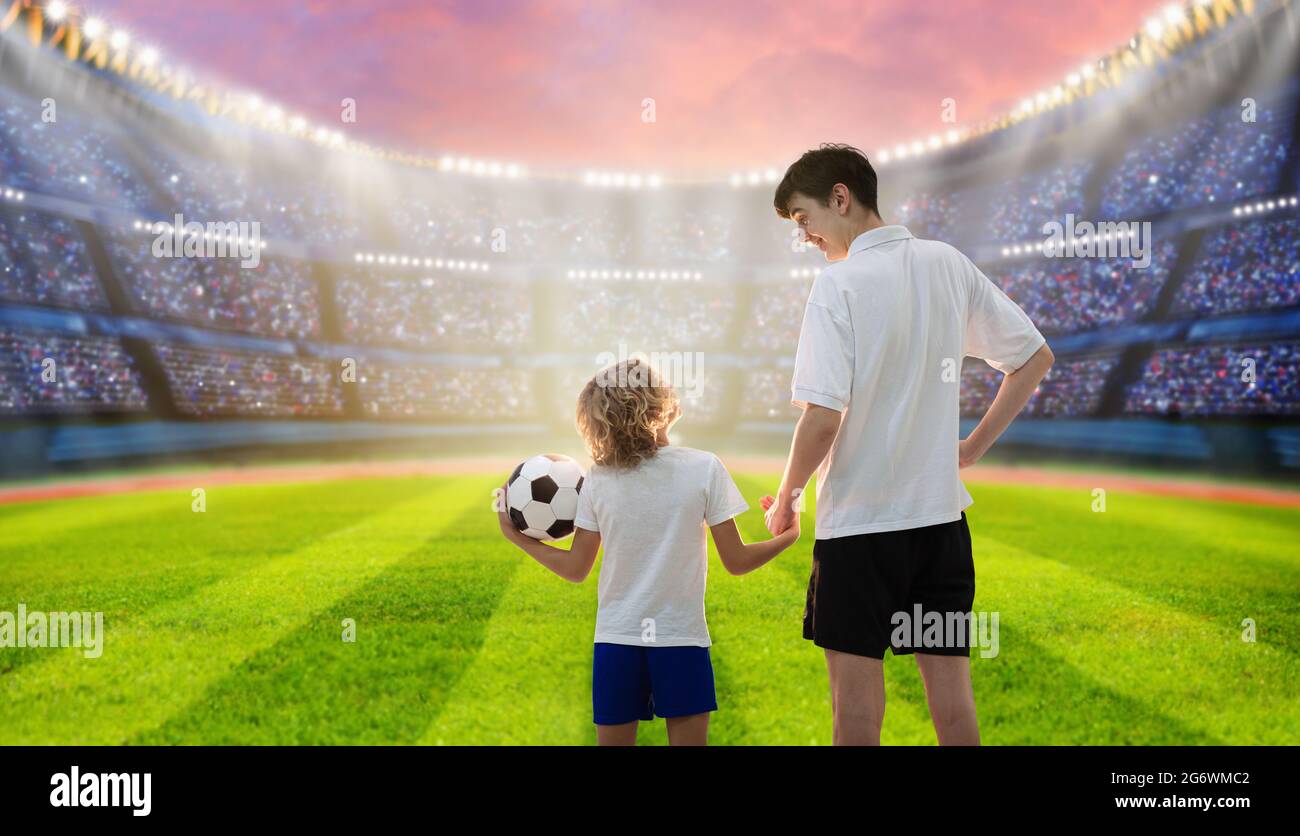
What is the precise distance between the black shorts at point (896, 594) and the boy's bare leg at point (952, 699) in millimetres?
33

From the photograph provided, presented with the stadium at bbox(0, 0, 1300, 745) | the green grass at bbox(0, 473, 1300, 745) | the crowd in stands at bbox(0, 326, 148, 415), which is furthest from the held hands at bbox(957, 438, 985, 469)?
the crowd in stands at bbox(0, 326, 148, 415)

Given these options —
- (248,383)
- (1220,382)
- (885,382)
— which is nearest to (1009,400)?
(885,382)

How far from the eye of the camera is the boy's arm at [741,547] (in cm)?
235

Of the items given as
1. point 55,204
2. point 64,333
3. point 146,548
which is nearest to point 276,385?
point 64,333

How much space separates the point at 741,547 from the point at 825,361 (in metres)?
0.66

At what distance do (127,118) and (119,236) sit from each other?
3693 mm

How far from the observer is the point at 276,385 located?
21.9 metres

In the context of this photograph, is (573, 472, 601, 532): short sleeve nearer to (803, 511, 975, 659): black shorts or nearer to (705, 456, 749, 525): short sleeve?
(705, 456, 749, 525): short sleeve

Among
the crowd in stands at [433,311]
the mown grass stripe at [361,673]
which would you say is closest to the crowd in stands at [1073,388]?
the crowd in stands at [433,311]

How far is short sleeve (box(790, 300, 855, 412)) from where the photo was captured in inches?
82.9

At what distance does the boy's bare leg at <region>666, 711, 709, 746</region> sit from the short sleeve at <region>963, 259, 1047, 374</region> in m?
1.45

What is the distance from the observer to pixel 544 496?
2895 mm

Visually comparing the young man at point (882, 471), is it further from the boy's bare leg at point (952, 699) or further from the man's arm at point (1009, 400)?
the man's arm at point (1009, 400)
